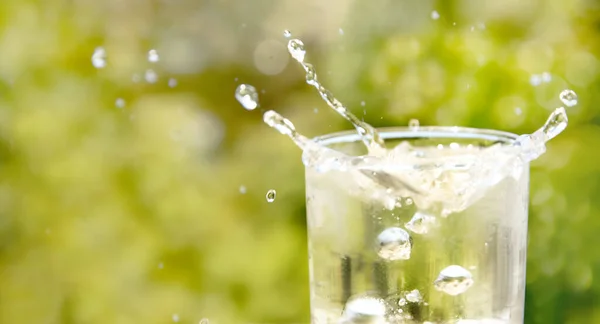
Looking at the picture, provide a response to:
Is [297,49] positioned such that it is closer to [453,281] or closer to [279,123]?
[279,123]

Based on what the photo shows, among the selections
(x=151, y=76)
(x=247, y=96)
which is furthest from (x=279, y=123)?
(x=151, y=76)

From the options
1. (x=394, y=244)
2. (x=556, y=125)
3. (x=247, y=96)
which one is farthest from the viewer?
(x=247, y=96)

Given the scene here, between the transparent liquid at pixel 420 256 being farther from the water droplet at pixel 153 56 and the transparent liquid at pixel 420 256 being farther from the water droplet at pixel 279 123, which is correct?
the water droplet at pixel 153 56

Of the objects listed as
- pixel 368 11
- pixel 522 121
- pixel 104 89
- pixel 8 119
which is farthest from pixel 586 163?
pixel 8 119

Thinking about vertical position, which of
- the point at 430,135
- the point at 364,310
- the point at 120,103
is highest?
the point at 120,103

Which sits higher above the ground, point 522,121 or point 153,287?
point 522,121

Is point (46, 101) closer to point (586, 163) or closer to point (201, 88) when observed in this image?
point (201, 88)
